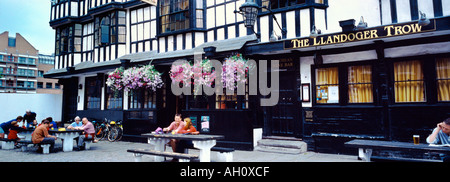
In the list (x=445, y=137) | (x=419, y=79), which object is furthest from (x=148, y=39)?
(x=445, y=137)

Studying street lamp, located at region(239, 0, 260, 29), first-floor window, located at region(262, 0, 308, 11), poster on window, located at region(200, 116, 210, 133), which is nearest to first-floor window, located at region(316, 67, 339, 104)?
first-floor window, located at region(262, 0, 308, 11)

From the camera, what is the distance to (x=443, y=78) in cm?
787

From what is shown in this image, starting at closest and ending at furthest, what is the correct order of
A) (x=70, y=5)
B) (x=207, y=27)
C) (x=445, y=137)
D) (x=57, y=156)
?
1. (x=445, y=137)
2. (x=57, y=156)
3. (x=207, y=27)
4. (x=70, y=5)

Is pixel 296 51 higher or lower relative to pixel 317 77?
higher

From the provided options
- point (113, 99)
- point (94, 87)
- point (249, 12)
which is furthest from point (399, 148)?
point (94, 87)

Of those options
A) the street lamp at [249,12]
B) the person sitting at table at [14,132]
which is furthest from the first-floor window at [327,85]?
the person sitting at table at [14,132]

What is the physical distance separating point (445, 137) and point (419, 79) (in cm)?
321

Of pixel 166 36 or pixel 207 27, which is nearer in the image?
pixel 207 27

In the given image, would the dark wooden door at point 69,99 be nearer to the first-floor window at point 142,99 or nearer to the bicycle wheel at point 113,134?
the bicycle wheel at point 113,134

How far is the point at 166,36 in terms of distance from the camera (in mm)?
12844

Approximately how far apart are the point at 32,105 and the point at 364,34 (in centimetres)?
1988

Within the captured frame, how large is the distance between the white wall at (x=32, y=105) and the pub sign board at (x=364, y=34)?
1626cm

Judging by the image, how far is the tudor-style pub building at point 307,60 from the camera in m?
7.93
